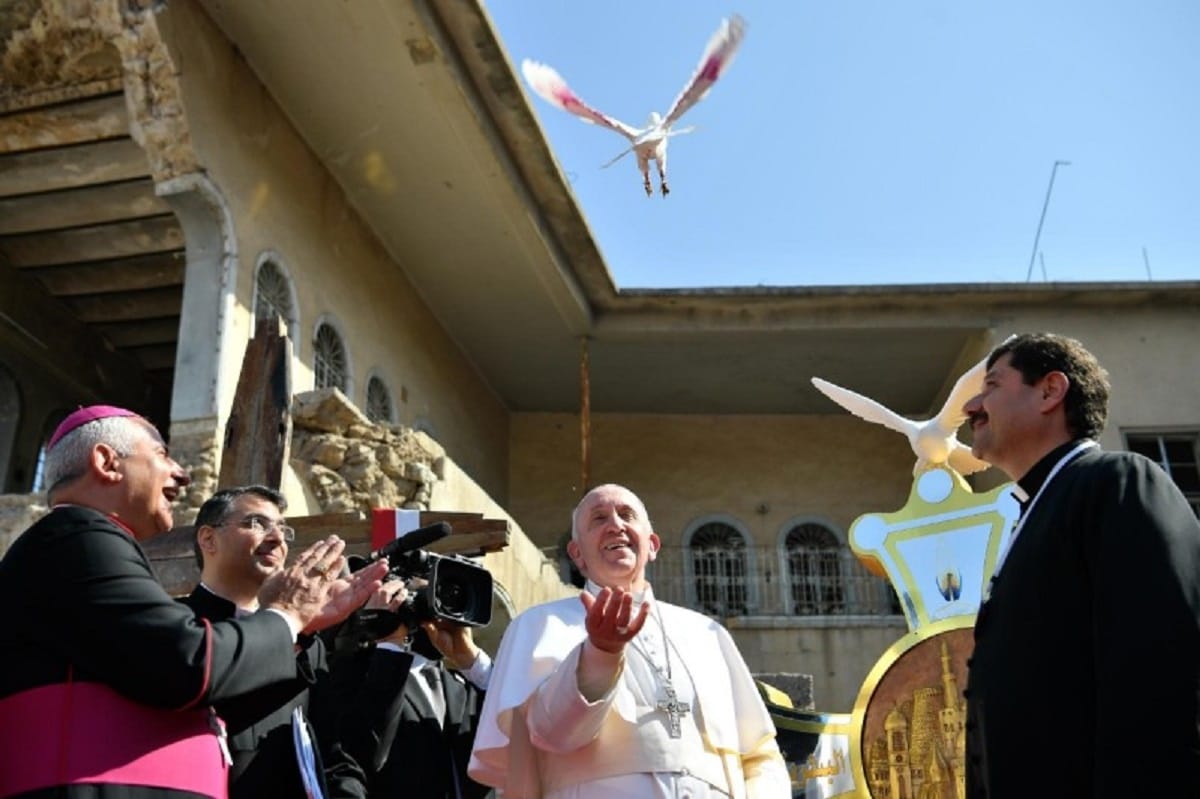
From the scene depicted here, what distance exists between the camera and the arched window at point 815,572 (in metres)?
17.2

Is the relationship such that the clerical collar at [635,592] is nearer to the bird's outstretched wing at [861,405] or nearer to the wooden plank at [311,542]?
the wooden plank at [311,542]

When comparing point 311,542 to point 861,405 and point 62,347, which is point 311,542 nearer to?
point 861,405

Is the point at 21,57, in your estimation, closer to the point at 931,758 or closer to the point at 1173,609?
the point at 931,758

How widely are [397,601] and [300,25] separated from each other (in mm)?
8825

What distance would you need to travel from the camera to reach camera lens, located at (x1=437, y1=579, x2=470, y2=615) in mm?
3689

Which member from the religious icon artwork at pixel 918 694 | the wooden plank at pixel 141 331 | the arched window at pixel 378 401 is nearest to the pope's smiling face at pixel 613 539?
the religious icon artwork at pixel 918 694

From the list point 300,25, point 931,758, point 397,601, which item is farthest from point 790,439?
point 397,601

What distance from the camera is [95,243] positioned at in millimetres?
12008

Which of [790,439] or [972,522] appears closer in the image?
[972,522]

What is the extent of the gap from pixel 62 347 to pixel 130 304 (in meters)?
0.85

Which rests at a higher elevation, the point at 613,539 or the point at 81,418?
the point at 81,418

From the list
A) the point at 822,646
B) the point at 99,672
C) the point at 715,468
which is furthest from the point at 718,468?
the point at 99,672

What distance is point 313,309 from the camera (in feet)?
40.5

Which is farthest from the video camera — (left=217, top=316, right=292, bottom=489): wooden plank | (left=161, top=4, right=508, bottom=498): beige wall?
(left=161, top=4, right=508, bottom=498): beige wall
